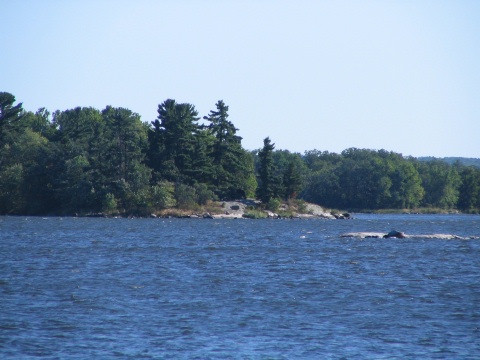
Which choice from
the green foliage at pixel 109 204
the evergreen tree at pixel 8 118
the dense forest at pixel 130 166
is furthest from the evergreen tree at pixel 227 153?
the evergreen tree at pixel 8 118

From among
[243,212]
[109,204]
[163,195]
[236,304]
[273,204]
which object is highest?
[163,195]

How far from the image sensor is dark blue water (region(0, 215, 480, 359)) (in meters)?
19.5

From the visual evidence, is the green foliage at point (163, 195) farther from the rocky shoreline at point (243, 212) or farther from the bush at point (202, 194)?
the bush at point (202, 194)

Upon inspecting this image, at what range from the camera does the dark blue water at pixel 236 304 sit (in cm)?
1947

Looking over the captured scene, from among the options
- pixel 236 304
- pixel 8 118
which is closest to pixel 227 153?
pixel 8 118

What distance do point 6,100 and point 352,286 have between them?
9654cm

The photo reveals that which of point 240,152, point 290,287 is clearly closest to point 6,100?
point 240,152

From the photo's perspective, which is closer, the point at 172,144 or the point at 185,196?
the point at 185,196

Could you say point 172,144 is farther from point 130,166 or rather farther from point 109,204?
point 109,204

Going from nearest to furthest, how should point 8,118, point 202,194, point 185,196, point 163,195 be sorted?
point 163,195 → point 185,196 → point 202,194 → point 8,118

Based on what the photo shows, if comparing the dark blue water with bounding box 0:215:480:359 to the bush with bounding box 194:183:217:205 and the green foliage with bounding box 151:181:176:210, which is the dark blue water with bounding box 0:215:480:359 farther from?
the bush with bounding box 194:183:217:205

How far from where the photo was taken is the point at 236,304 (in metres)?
25.9

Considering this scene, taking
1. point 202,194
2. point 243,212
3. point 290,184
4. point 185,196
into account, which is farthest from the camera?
point 290,184

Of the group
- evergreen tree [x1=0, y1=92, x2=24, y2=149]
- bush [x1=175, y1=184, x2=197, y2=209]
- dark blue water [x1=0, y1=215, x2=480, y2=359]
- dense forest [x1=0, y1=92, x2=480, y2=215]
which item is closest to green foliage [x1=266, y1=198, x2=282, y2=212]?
dense forest [x1=0, y1=92, x2=480, y2=215]
